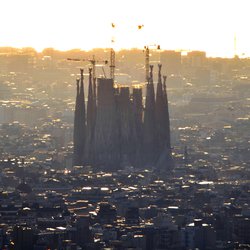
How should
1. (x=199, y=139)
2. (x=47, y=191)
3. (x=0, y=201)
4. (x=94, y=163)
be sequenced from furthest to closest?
(x=199, y=139) < (x=94, y=163) < (x=47, y=191) < (x=0, y=201)

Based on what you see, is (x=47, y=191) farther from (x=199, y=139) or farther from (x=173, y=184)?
(x=199, y=139)

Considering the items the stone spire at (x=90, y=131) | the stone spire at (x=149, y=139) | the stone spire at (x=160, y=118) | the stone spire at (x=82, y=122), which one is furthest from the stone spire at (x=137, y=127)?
the stone spire at (x=82, y=122)

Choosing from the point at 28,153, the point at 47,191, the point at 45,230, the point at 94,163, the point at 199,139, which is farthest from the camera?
the point at 199,139

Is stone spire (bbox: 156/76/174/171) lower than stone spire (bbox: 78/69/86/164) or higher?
lower

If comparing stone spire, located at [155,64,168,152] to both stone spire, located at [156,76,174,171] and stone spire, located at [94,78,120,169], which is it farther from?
stone spire, located at [94,78,120,169]

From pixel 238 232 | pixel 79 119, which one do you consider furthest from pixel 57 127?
pixel 238 232

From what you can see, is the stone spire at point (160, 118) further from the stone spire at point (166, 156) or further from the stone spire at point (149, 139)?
the stone spire at point (149, 139)

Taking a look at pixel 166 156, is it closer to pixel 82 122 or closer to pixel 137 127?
pixel 137 127

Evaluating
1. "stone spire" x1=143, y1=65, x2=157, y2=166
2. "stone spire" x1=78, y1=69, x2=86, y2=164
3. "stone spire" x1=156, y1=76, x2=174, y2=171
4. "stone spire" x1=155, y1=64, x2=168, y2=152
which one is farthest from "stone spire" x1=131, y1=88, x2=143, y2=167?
"stone spire" x1=78, y1=69, x2=86, y2=164
